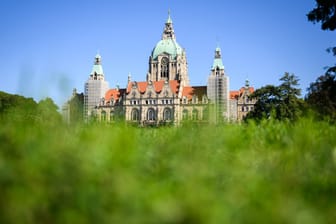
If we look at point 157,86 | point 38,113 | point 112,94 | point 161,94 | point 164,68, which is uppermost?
point 164,68

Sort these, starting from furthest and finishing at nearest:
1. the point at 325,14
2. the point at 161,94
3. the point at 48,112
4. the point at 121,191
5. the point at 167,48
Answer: the point at 167,48, the point at 161,94, the point at 325,14, the point at 48,112, the point at 121,191

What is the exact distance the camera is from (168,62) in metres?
80.4

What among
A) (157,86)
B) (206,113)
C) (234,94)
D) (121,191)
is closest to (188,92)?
(157,86)

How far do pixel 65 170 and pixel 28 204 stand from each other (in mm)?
274

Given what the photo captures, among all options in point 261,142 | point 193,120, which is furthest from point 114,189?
point 193,120

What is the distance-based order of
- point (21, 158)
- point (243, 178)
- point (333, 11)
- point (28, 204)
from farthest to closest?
point (333, 11) → point (243, 178) → point (21, 158) → point (28, 204)

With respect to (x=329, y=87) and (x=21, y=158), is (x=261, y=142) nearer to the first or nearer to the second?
(x=21, y=158)

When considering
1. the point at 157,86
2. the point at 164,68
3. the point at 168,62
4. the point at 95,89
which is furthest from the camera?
the point at 164,68

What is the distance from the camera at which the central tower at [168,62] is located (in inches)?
3135

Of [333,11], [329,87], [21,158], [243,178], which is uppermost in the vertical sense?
[333,11]

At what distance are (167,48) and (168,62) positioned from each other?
4.43 meters

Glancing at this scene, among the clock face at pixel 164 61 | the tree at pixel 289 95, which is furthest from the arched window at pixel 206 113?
the clock face at pixel 164 61

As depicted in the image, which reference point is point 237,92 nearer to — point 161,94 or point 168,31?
point 161,94

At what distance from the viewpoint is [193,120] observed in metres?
4.34
